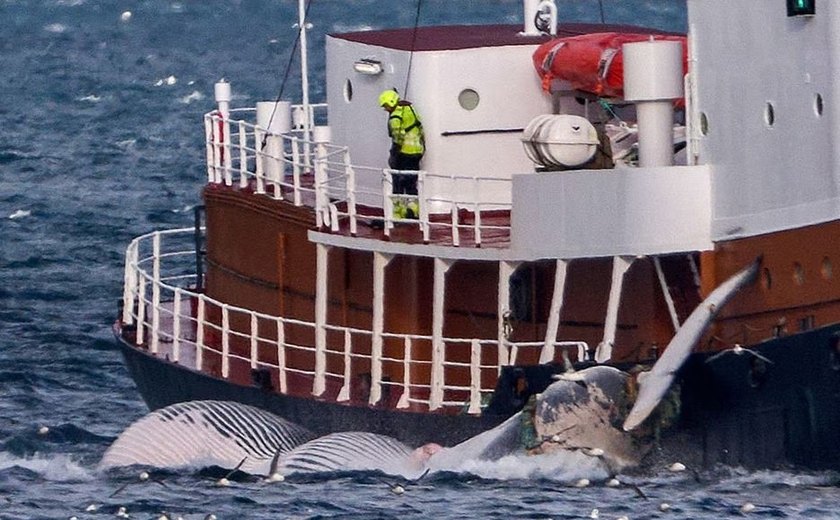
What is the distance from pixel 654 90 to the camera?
24422 mm

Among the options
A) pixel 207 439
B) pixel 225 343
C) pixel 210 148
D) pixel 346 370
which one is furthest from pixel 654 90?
pixel 210 148

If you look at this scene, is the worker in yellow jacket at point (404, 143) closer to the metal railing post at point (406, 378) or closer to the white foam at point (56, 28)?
the metal railing post at point (406, 378)

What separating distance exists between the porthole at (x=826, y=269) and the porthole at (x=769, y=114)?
4.92 feet

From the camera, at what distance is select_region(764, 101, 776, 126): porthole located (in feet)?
76.1

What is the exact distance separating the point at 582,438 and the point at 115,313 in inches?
629

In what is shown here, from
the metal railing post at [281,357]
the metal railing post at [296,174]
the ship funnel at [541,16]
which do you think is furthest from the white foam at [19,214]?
the metal railing post at [281,357]

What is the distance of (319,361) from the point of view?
27.0 meters

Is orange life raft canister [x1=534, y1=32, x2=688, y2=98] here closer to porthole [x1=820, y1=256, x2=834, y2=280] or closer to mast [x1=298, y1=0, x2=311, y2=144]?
mast [x1=298, y1=0, x2=311, y2=144]

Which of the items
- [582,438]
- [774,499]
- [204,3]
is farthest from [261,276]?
[204,3]

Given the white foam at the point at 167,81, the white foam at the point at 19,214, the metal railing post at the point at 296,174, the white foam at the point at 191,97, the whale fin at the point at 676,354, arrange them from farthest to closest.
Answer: the white foam at the point at 167,81 → the white foam at the point at 191,97 → the white foam at the point at 19,214 → the metal railing post at the point at 296,174 → the whale fin at the point at 676,354

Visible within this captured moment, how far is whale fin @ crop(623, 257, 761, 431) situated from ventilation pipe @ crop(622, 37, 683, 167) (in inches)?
76.6

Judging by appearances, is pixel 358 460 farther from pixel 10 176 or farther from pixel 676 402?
pixel 10 176

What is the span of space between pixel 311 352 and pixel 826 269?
25.1 ft

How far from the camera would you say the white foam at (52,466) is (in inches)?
1033
